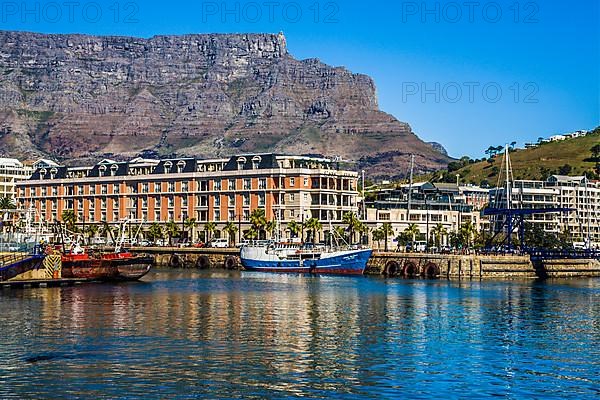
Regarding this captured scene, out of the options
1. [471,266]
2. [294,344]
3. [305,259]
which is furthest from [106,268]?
[294,344]

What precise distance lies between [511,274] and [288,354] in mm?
97091

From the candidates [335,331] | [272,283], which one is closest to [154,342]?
[335,331]

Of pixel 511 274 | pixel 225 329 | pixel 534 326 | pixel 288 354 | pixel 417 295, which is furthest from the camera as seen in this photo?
pixel 511 274

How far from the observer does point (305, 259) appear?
174 meters

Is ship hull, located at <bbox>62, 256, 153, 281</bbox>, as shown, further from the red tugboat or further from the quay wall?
the quay wall

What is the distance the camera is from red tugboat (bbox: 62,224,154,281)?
443 feet

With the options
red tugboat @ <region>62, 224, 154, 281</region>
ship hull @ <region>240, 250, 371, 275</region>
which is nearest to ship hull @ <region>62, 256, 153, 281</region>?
red tugboat @ <region>62, 224, 154, 281</region>

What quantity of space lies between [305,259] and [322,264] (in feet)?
11.4

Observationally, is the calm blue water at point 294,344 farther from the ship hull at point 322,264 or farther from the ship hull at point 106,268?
the ship hull at point 322,264

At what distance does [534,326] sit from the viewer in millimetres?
90000

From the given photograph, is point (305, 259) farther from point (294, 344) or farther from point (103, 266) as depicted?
point (294, 344)

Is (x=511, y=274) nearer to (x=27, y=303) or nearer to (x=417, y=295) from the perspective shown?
(x=417, y=295)

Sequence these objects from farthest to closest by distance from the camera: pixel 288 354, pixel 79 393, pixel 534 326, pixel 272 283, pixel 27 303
→ pixel 272 283 < pixel 27 303 < pixel 534 326 < pixel 288 354 < pixel 79 393

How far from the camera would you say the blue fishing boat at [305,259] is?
169625 millimetres
